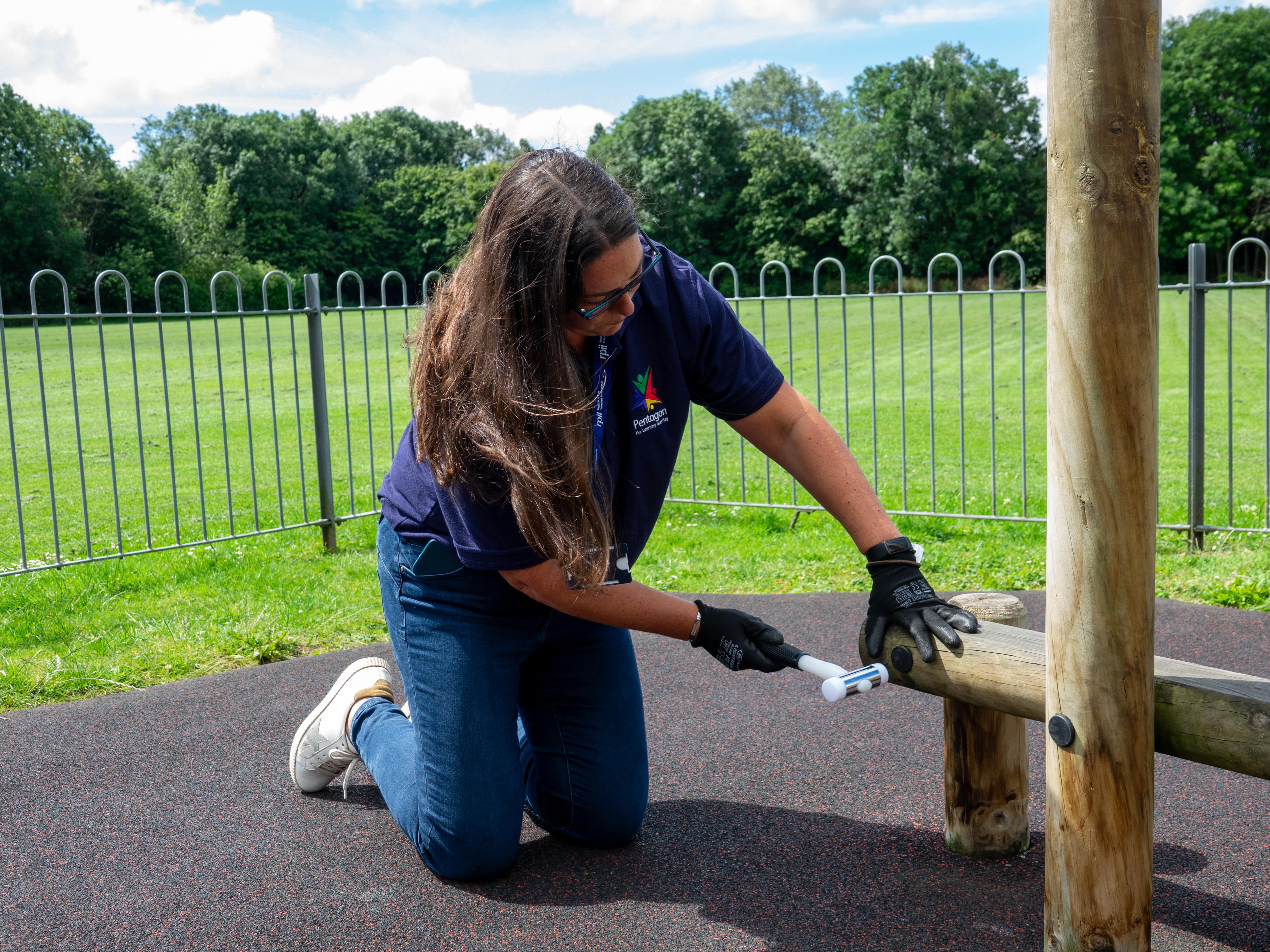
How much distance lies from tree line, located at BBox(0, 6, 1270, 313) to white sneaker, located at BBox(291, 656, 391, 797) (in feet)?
101

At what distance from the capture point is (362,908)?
8.19 feet

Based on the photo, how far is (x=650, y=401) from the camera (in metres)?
2.45

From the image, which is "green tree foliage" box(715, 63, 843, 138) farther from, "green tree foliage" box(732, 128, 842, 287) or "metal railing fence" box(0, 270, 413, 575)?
"metal railing fence" box(0, 270, 413, 575)

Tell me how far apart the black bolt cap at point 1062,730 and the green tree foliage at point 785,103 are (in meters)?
75.2

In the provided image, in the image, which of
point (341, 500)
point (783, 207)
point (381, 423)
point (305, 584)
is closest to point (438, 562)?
point (305, 584)

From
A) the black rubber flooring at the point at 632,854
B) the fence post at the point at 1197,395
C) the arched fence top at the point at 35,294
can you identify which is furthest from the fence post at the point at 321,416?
the fence post at the point at 1197,395

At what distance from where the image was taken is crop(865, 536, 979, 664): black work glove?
2.24 metres

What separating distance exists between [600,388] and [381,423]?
11217mm

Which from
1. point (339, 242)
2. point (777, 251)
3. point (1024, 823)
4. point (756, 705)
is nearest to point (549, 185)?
point (1024, 823)

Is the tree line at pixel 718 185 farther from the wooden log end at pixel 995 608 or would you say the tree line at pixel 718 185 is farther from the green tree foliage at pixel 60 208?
the wooden log end at pixel 995 608

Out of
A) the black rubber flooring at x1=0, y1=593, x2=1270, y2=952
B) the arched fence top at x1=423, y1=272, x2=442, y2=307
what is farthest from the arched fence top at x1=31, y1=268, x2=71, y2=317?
the black rubber flooring at x1=0, y1=593, x2=1270, y2=952

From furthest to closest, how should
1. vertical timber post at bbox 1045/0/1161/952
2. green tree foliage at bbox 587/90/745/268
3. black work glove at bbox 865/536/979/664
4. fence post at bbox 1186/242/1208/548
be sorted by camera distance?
green tree foliage at bbox 587/90/745/268, fence post at bbox 1186/242/1208/548, black work glove at bbox 865/536/979/664, vertical timber post at bbox 1045/0/1161/952

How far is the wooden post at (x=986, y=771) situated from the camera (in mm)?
2506

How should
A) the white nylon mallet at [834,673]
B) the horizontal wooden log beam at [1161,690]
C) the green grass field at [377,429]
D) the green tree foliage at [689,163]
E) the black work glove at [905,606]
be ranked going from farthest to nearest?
the green tree foliage at [689,163] → the green grass field at [377,429] → the black work glove at [905,606] → the white nylon mallet at [834,673] → the horizontal wooden log beam at [1161,690]
